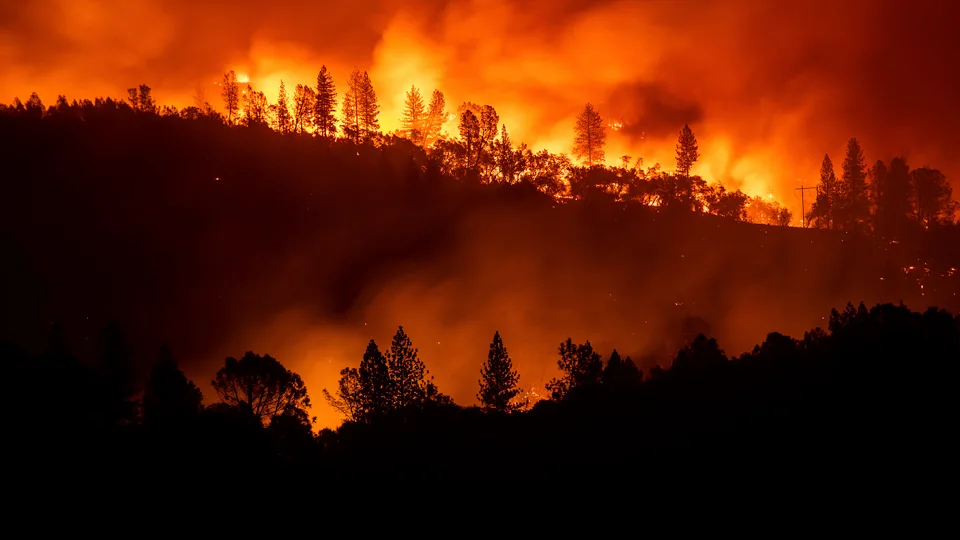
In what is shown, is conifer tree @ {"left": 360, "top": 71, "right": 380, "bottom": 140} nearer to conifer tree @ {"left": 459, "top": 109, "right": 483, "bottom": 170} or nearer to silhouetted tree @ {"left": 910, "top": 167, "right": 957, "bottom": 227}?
conifer tree @ {"left": 459, "top": 109, "right": 483, "bottom": 170}

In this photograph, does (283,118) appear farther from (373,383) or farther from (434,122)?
(373,383)

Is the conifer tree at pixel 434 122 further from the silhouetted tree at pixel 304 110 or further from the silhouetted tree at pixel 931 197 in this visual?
the silhouetted tree at pixel 931 197

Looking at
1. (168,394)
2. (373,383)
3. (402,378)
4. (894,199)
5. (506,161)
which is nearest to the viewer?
(168,394)

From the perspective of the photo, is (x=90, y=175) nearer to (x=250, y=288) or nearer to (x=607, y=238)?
(x=250, y=288)

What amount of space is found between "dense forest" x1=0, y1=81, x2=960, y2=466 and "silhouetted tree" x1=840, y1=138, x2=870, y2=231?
0.78 meters

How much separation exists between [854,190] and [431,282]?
10002 cm

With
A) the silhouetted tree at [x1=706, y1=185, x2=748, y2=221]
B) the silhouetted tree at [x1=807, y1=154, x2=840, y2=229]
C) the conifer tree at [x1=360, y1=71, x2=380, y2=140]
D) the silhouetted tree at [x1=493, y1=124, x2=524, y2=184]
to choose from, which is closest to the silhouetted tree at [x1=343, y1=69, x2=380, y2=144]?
the conifer tree at [x1=360, y1=71, x2=380, y2=140]

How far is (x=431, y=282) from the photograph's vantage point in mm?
103812

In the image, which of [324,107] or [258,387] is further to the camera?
[324,107]

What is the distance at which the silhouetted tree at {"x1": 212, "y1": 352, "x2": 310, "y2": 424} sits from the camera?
52.4 m

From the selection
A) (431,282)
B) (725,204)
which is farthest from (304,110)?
(725,204)

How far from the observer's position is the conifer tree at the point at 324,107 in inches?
4924

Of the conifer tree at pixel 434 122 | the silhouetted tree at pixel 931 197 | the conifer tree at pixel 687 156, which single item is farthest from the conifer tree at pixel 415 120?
the silhouetted tree at pixel 931 197

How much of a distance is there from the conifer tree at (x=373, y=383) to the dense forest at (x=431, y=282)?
0.19 metres
